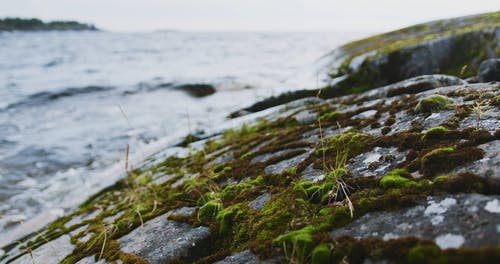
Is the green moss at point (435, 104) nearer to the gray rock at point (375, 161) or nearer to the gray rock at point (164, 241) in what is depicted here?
the gray rock at point (375, 161)

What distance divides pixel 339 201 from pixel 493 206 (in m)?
1.64

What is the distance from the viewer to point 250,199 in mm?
5398

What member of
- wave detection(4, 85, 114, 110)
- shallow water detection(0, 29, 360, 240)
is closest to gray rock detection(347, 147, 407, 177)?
shallow water detection(0, 29, 360, 240)

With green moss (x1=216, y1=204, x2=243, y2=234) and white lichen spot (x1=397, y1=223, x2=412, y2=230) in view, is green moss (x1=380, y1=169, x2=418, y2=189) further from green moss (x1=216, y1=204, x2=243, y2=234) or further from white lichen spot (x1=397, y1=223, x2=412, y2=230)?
green moss (x1=216, y1=204, x2=243, y2=234)

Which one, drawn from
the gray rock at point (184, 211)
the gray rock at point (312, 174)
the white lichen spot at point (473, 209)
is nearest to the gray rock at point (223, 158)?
the gray rock at point (184, 211)

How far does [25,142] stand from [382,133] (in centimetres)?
2072

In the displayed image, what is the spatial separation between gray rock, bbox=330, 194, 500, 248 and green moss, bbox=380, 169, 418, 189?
36cm

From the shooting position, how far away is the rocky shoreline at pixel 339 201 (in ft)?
9.98

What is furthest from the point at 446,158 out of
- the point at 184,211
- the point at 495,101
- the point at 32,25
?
the point at 32,25

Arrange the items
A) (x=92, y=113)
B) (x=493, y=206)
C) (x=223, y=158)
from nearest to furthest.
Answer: (x=493, y=206) → (x=223, y=158) → (x=92, y=113)

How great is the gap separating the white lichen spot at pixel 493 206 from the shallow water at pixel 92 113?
636 cm

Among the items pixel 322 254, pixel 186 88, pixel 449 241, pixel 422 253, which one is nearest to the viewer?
pixel 422 253

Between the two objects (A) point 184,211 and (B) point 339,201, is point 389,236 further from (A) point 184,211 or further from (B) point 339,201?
(A) point 184,211

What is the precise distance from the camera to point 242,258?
3932mm
